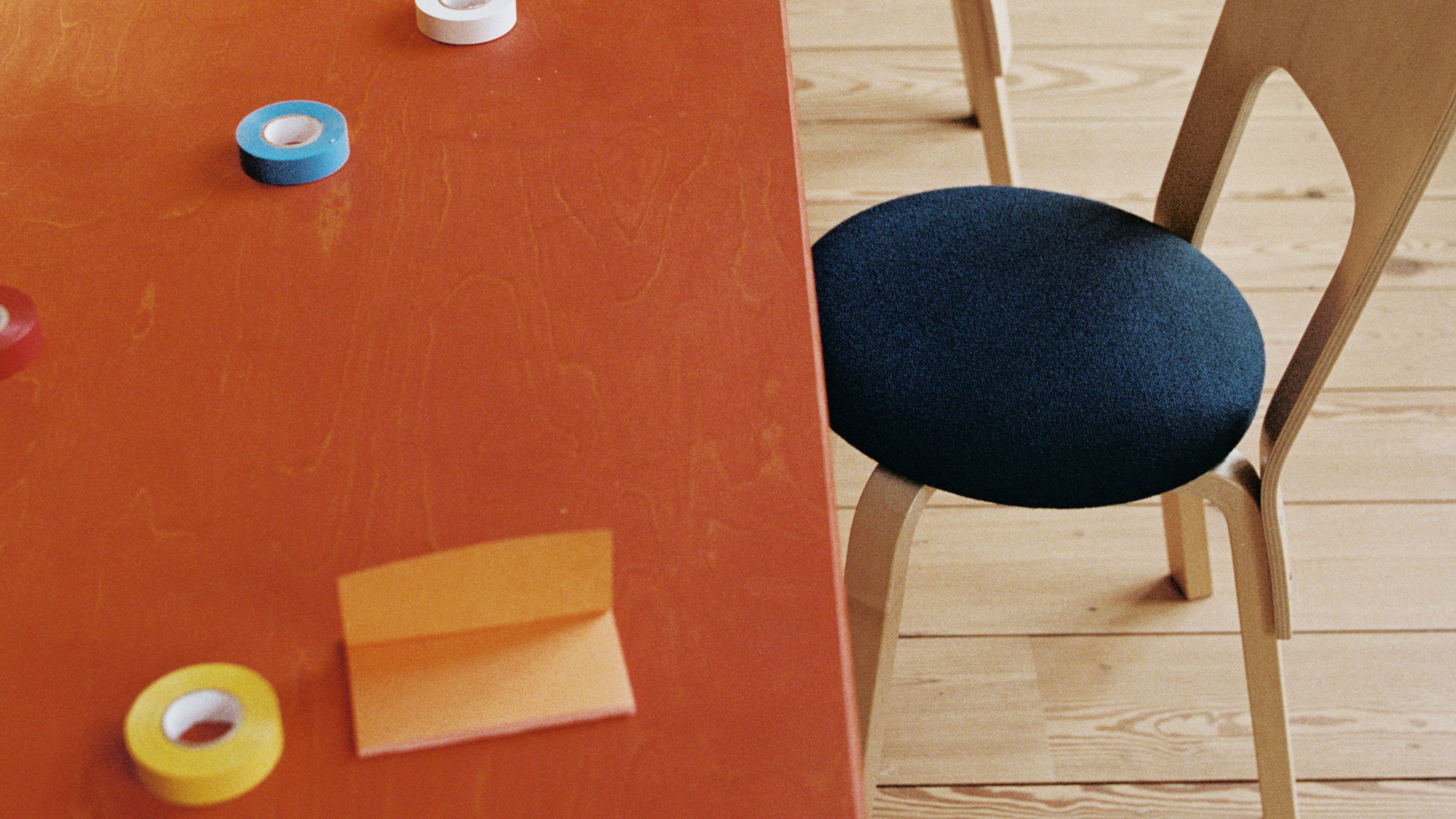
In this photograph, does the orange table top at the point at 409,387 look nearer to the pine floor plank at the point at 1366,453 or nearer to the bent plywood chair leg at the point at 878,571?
the bent plywood chair leg at the point at 878,571

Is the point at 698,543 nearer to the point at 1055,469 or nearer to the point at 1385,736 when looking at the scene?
the point at 1055,469

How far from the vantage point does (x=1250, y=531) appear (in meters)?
1.11

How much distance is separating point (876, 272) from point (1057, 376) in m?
0.20

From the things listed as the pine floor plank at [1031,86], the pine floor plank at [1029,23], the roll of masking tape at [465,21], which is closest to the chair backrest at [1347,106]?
the roll of masking tape at [465,21]

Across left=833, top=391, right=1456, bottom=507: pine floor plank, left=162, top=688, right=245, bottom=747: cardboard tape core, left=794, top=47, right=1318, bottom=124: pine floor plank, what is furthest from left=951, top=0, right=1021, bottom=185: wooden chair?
left=162, top=688, right=245, bottom=747: cardboard tape core

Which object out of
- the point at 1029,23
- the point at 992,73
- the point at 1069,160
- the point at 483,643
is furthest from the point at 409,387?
the point at 1029,23

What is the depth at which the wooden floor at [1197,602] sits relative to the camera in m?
1.40

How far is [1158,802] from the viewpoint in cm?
138

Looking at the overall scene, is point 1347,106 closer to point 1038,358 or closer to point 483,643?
point 1038,358

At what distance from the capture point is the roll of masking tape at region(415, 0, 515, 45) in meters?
0.98

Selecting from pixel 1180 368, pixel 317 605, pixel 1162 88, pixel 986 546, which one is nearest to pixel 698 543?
pixel 317 605

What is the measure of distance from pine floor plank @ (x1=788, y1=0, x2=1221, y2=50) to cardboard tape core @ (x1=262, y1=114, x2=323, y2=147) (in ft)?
5.28

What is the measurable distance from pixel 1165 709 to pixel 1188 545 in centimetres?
19

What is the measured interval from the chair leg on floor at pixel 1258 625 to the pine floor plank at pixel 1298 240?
88cm
